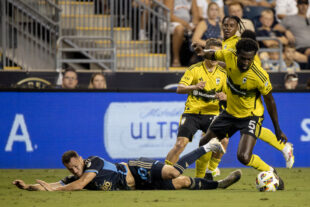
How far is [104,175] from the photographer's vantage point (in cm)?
808

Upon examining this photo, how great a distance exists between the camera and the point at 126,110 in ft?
41.1

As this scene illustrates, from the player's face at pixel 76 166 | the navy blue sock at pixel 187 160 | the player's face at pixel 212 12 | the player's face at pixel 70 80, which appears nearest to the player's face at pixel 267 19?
the player's face at pixel 212 12

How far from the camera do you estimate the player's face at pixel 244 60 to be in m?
8.19

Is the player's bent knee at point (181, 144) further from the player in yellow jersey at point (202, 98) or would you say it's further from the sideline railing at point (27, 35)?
the sideline railing at point (27, 35)

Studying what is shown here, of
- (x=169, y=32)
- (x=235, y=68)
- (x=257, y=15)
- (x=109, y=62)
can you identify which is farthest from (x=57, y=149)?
(x=257, y=15)

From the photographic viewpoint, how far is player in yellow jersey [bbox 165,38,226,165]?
983cm

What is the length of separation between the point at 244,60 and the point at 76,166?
8.61 ft

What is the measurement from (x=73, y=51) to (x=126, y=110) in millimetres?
3132

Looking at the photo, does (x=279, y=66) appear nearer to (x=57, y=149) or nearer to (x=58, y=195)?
(x=57, y=149)

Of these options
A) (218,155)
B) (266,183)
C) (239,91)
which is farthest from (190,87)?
(266,183)

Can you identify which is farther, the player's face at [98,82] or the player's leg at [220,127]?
the player's face at [98,82]

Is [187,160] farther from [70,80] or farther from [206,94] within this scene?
[70,80]

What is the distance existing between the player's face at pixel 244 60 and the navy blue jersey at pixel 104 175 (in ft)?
6.87

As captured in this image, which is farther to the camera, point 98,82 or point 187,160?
point 98,82
